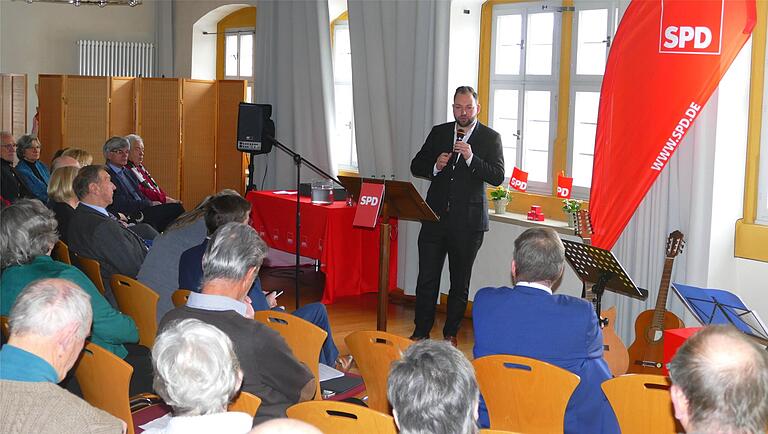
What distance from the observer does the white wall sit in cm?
1229

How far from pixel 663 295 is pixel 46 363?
148 inches

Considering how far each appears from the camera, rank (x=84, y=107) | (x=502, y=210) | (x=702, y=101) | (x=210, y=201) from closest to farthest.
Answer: (x=210, y=201)
(x=702, y=101)
(x=502, y=210)
(x=84, y=107)

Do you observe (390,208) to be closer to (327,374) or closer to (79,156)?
(327,374)

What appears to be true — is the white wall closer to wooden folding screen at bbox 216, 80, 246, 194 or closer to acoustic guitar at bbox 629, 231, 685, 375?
wooden folding screen at bbox 216, 80, 246, 194

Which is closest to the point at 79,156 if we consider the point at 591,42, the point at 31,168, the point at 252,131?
the point at 31,168

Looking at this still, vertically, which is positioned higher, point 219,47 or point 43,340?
point 219,47

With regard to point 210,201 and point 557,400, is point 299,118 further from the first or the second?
point 557,400

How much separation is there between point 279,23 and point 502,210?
381 cm

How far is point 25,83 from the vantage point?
1234 cm

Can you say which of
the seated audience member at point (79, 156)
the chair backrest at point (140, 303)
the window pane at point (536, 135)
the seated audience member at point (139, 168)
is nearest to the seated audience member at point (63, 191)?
the chair backrest at point (140, 303)

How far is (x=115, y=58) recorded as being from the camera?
42.3ft

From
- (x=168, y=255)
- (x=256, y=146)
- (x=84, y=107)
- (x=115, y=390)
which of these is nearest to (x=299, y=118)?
(x=256, y=146)

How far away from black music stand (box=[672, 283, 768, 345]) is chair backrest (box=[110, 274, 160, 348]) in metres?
2.69

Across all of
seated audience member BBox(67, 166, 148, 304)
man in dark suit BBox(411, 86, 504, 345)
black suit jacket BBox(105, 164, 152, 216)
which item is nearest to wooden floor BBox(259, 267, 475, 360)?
man in dark suit BBox(411, 86, 504, 345)
